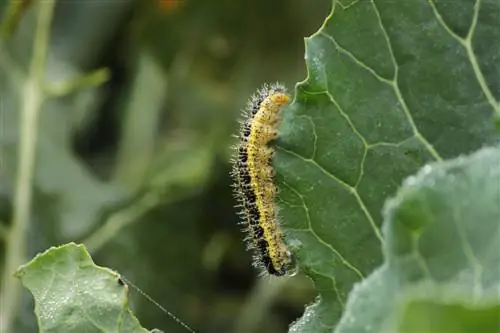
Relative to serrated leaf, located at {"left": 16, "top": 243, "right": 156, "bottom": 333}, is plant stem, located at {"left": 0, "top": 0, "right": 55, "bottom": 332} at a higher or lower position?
higher

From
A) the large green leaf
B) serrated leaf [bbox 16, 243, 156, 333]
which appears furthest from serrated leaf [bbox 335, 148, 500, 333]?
serrated leaf [bbox 16, 243, 156, 333]

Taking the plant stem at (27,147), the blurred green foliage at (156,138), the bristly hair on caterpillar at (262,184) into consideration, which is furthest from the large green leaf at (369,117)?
the plant stem at (27,147)

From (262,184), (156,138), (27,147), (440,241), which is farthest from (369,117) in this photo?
(156,138)

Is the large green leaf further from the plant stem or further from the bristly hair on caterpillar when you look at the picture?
the plant stem

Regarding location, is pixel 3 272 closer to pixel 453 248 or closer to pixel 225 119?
pixel 225 119

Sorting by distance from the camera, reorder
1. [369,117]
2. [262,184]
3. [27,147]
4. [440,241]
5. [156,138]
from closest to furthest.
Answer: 1. [440,241]
2. [369,117]
3. [262,184]
4. [27,147]
5. [156,138]

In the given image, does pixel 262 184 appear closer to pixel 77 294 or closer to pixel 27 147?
pixel 77 294
